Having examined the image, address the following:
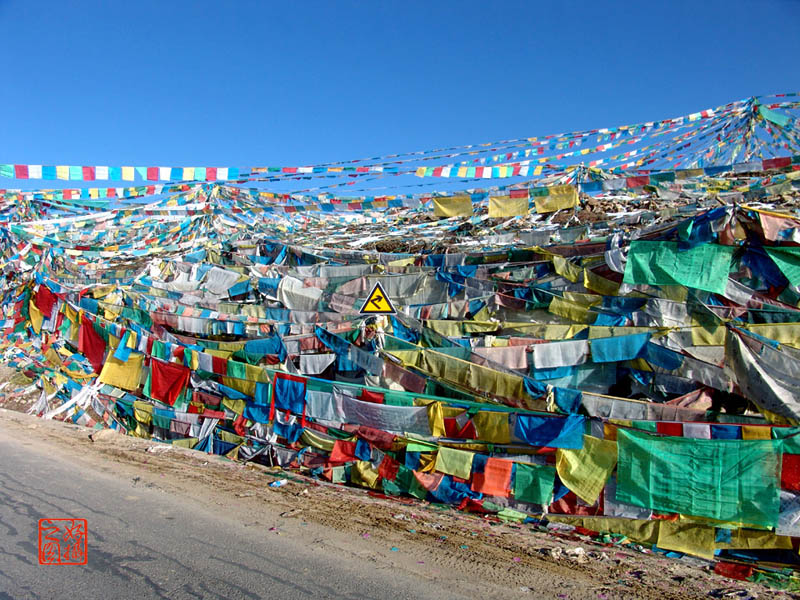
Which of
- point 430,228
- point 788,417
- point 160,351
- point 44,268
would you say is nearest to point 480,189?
point 430,228

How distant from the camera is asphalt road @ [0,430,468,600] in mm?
4723

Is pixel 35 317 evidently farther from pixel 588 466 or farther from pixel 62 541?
pixel 588 466

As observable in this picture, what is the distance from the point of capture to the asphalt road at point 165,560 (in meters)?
4.72

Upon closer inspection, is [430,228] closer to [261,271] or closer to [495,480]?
[261,271]

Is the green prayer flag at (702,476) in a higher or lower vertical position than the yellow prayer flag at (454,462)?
higher

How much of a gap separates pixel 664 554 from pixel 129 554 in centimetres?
602

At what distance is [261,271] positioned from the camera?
16641 millimetres

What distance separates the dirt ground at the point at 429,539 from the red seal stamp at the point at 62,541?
1.57 metres

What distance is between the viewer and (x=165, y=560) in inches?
206

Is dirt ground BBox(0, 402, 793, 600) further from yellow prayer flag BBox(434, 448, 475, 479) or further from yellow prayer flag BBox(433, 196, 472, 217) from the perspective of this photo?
yellow prayer flag BBox(433, 196, 472, 217)

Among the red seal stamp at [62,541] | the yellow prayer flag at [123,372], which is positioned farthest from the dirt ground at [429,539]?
the yellow prayer flag at [123,372]

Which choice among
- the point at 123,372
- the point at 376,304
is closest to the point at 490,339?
the point at 376,304

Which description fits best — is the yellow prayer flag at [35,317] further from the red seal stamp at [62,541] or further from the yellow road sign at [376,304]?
the red seal stamp at [62,541]

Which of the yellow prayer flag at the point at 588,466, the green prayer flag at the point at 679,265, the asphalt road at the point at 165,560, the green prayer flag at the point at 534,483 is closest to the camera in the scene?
the asphalt road at the point at 165,560
